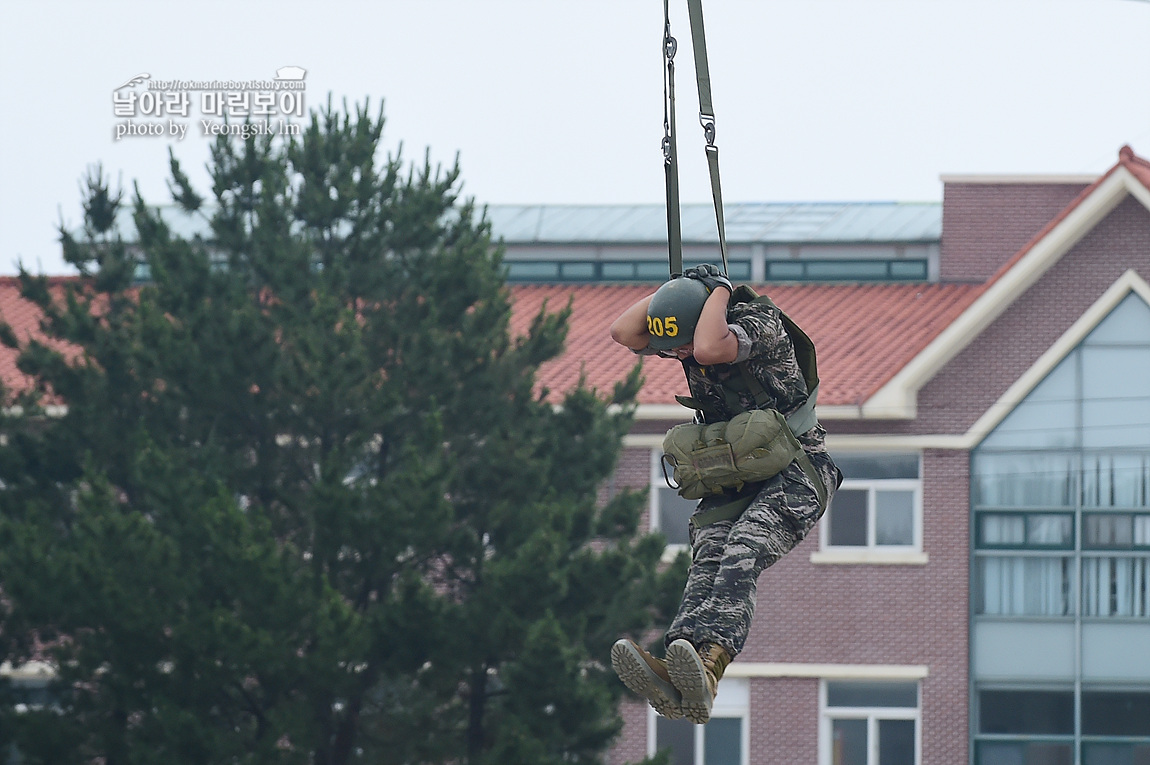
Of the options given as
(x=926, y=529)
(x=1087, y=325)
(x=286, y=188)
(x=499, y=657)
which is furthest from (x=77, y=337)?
(x=1087, y=325)

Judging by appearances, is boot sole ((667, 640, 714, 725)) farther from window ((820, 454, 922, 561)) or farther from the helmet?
window ((820, 454, 922, 561))

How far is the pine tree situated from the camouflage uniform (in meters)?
10.8

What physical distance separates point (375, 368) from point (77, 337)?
12.1 feet

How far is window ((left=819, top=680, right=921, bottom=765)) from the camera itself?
81.7ft

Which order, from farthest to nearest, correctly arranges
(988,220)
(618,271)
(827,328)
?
1. (618,271)
2. (988,220)
3. (827,328)

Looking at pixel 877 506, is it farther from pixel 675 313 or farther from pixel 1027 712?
pixel 675 313

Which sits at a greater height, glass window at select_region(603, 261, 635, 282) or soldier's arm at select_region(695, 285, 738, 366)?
glass window at select_region(603, 261, 635, 282)

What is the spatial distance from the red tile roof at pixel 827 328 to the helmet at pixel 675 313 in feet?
52.3

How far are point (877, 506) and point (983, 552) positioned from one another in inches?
59.8

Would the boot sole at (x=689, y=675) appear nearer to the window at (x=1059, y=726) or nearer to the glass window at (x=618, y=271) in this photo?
the window at (x=1059, y=726)

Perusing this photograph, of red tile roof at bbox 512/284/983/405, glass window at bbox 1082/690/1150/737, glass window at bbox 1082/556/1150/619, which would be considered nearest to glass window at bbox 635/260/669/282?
red tile roof at bbox 512/284/983/405

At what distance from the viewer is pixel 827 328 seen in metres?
27.4

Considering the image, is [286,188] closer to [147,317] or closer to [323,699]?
[147,317]

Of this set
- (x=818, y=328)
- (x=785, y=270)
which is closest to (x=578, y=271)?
(x=785, y=270)
